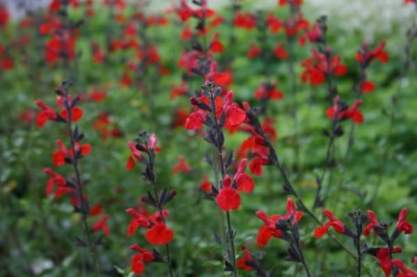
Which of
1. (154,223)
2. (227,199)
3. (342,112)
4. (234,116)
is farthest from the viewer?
(342,112)

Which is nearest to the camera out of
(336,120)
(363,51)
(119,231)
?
(336,120)

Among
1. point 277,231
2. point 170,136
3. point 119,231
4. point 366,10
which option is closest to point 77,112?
point 277,231

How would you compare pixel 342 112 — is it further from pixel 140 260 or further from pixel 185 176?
pixel 185 176

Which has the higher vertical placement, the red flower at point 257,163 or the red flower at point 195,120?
the red flower at point 195,120

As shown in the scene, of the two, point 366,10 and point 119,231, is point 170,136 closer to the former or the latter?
point 119,231

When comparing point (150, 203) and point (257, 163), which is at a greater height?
point (257, 163)

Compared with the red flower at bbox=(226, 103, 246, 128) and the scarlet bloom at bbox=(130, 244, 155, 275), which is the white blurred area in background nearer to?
the scarlet bloom at bbox=(130, 244, 155, 275)

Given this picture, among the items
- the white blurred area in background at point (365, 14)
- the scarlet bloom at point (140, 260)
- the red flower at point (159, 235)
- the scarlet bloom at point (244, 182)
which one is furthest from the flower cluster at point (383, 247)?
the white blurred area in background at point (365, 14)

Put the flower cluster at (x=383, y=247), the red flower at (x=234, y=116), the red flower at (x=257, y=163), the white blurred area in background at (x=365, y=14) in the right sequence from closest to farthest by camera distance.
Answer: the flower cluster at (x=383, y=247) < the red flower at (x=234, y=116) < the red flower at (x=257, y=163) < the white blurred area in background at (x=365, y=14)

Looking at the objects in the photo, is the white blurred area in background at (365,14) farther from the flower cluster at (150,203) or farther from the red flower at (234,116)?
Answer: the red flower at (234,116)

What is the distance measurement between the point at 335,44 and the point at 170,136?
367 cm

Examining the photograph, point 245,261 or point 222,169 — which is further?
point 245,261

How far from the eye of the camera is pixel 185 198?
543cm

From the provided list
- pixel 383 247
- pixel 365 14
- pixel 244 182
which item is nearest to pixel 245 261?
pixel 244 182
